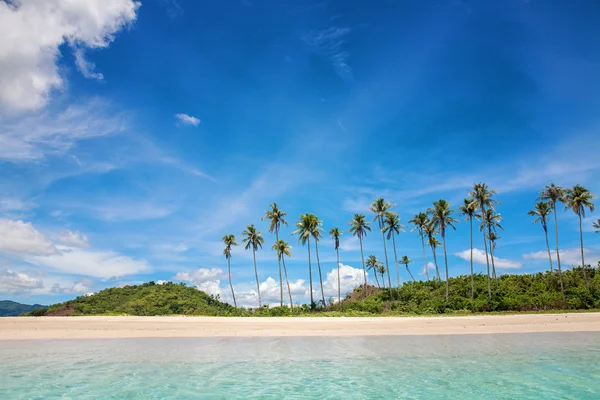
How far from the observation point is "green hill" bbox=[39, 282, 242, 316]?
57.1 meters

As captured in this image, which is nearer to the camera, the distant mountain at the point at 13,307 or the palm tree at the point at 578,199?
the palm tree at the point at 578,199

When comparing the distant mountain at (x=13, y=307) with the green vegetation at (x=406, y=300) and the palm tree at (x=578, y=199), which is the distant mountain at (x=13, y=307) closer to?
the green vegetation at (x=406, y=300)

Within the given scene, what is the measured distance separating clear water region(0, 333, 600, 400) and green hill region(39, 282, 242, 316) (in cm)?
3824

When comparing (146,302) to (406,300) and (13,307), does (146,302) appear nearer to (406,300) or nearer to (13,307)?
(406,300)

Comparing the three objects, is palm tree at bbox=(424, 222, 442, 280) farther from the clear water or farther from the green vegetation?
the clear water

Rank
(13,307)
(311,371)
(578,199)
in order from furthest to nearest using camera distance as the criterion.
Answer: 1. (13,307)
2. (578,199)
3. (311,371)

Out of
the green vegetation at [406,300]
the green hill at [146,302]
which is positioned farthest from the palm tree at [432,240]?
the green hill at [146,302]

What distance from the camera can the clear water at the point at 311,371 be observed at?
922 cm

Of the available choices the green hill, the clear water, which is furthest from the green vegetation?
the clear water

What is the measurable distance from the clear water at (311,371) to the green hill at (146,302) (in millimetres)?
38245

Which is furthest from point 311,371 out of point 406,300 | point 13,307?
point 13,307

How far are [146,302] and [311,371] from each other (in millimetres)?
58183

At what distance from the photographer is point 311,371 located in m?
12.1

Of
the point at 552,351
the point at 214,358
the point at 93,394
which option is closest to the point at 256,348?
the point at 214,358
